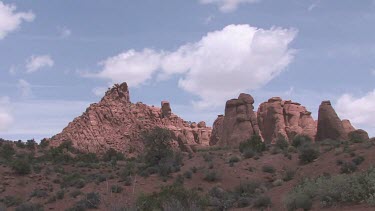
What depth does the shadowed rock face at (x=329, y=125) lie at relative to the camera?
5366 centimetres

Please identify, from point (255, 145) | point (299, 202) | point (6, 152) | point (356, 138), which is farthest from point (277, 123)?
point (299, 202)

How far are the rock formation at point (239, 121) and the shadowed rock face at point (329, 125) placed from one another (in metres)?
8.58

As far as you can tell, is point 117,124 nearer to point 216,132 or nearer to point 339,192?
point 216,132

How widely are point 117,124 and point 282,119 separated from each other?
30.7 metres

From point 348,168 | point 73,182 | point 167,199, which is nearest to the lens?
point 167,199

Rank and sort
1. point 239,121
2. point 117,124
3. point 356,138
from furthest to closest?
point 117,124 < point 239,121 < point 356,138

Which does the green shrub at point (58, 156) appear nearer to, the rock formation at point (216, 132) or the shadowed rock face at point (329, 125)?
the rock formation at point (216, 132)

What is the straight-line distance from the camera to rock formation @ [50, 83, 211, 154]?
80562mm

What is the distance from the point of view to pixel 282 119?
232 ft

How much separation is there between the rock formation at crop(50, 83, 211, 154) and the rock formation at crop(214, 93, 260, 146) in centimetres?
1424

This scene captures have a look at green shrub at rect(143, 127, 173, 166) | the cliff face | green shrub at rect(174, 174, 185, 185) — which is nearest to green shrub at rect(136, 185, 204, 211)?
green shrub at rect(174, 174, 185, 185)

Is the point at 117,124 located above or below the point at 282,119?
above

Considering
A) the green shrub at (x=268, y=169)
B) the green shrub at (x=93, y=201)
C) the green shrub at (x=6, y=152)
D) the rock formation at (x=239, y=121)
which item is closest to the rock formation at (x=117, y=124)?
the rock formation at (x=239, y=121)

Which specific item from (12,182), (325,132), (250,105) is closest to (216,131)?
(250,105)
